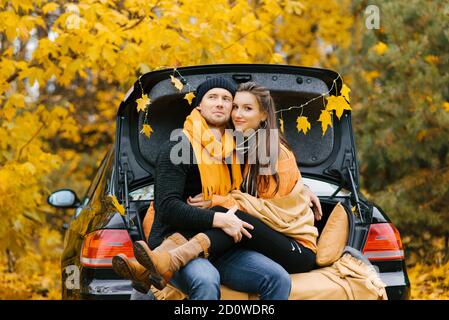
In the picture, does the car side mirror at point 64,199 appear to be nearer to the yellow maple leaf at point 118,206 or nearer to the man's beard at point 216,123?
the yellow maple leaf at point 118,206

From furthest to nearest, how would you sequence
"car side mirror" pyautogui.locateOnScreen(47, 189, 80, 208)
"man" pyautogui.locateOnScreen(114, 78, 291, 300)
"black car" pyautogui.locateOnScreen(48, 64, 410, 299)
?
"car side mirror" pyautogui.locateOnScreen(47, 189, 80, 208) < "black car" pyautogui.locateOnScreen(48, 64, 410, 299) < "man" pyautogui.locateOnScreen(114, 78, 291, 300)

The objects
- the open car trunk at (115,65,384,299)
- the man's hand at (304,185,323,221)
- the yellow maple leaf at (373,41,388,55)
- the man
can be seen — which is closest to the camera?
the man

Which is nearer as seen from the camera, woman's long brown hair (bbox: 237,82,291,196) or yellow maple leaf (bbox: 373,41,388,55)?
woman's long brown hair (bbox: 237,82,291,196)

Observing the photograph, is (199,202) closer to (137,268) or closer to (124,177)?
(137,268)

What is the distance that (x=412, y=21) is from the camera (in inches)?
327

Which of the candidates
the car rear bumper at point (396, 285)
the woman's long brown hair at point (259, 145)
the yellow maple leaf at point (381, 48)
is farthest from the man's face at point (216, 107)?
the yellow maple leaf at point (381, 48)

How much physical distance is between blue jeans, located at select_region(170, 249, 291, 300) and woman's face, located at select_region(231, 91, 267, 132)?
0.72 m

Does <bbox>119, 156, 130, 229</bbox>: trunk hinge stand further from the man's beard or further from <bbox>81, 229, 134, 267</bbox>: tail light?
the man's beard

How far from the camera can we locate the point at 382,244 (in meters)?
4.07

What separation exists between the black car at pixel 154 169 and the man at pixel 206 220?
0.92 ft

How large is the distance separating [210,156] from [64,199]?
2.18 metres

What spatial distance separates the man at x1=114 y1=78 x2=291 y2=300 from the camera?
3.58 meters

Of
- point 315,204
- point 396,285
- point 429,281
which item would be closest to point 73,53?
point 315,204

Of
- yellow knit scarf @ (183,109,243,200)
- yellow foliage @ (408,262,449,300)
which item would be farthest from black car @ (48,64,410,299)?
yellow foliage @ (408,262,449,300)
